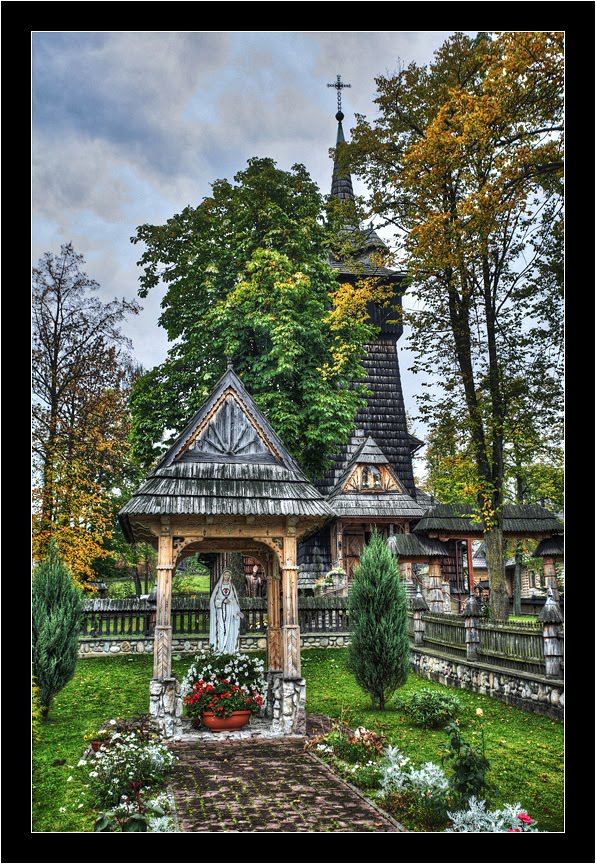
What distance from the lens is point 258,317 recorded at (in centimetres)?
1770

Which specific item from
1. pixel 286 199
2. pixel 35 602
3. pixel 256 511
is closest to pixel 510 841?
pixel 256 511

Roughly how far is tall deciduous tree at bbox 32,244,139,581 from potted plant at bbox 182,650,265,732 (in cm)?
396

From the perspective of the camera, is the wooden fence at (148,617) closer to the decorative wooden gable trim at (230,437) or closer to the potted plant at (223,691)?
the potted plant at (223,691)

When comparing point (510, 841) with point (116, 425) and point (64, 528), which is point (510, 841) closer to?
point (64, 528)

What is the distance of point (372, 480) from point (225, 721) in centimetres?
1603

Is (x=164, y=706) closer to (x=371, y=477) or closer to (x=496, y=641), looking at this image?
(x=496, y=641)

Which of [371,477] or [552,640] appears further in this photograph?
[371,477]

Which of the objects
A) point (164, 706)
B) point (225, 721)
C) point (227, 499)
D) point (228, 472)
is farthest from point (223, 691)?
point (228, 472)

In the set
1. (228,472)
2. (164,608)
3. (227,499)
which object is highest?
(228,472)

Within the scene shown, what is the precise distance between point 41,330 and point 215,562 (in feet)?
29.2

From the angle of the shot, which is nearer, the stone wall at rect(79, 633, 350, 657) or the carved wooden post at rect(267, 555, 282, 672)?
the carved wooden post at rect(267, 555, 282, 672)

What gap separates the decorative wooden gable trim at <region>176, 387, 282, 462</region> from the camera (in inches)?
449

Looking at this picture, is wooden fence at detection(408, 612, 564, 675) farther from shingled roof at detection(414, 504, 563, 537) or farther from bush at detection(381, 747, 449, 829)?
shingled roof at detection(414, 504, 563, 537)

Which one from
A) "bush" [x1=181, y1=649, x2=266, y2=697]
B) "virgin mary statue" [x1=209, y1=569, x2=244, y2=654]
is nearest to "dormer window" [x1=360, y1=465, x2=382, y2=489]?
"virgin mary statue" [x1=209, y1=569, x2=244, y2=654]
